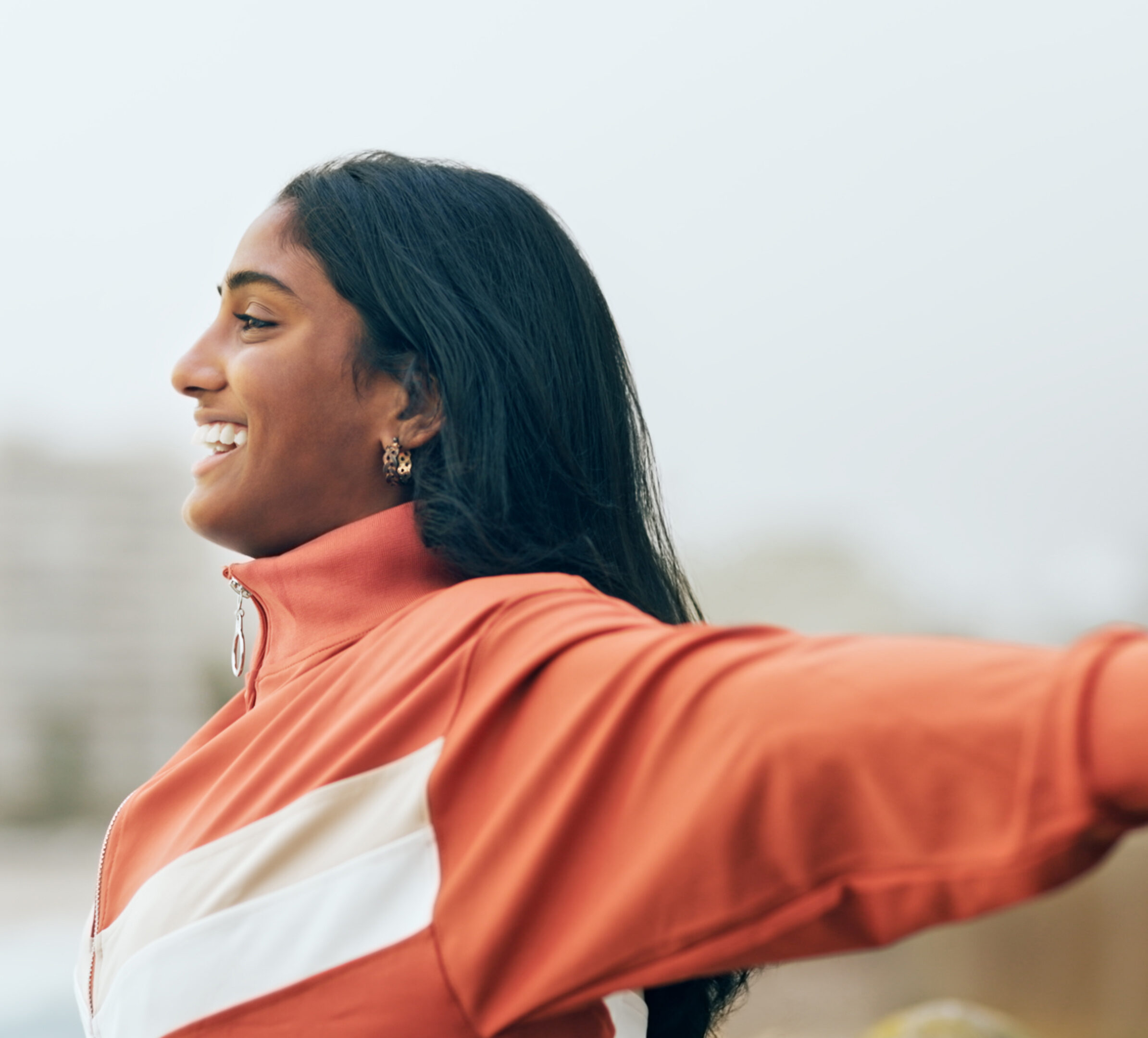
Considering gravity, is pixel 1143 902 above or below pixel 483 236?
below

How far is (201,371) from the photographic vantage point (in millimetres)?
1026

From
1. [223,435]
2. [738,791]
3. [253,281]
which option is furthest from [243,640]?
[738,791]

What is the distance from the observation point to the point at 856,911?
1.92ft

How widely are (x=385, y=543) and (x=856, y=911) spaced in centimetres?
47

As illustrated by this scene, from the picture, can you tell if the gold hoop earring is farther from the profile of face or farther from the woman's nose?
the woman's nose

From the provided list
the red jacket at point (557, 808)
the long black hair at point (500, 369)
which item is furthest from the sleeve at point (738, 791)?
the long black hair at point (500, 369)

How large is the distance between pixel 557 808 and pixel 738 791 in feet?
0.37

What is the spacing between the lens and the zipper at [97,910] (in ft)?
2.91

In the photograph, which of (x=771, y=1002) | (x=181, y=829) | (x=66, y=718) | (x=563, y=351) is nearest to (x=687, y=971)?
(x=181, y=829)

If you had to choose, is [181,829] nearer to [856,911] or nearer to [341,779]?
[341,779]

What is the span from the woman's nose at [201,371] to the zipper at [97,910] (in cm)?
32

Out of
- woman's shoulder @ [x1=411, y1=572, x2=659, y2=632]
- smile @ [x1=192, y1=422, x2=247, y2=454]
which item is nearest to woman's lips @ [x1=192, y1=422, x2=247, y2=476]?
smile @ [x1=192, y1=422, x2=247, y2=454]

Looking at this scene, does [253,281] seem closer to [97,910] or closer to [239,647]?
[239,647]

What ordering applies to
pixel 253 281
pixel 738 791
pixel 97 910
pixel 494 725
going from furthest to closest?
pixel 253 281 < pixel 97 910 < pixel 494 725 < pixel 738 791
